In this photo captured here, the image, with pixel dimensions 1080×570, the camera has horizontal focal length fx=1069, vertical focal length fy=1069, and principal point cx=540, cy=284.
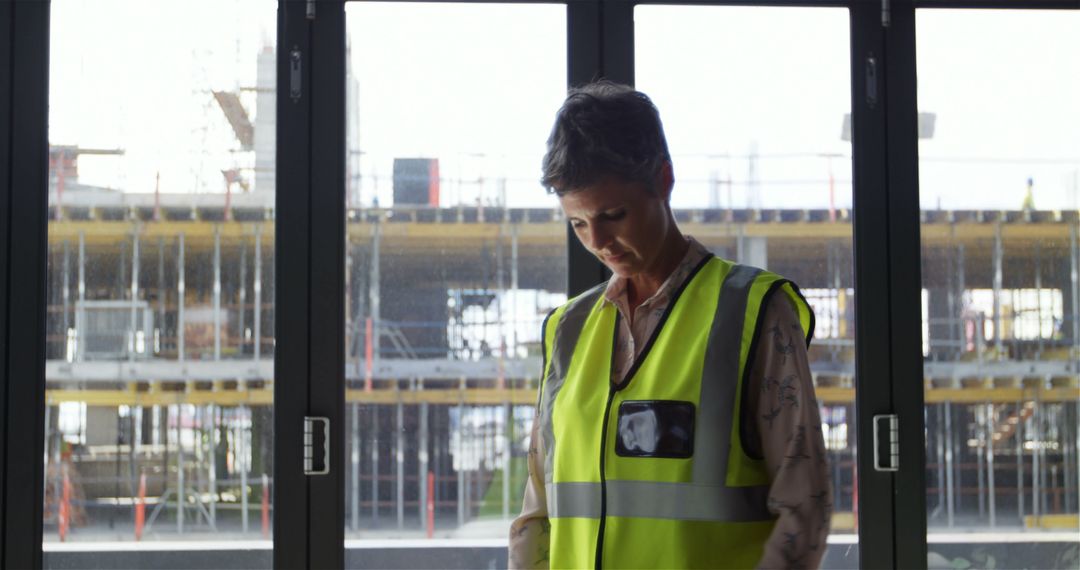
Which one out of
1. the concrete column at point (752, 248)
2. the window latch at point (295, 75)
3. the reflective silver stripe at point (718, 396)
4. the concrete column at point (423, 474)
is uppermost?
the window latch at point (295, 75)

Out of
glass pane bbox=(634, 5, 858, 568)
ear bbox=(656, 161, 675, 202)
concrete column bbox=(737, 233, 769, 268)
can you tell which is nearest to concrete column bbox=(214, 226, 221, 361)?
glass pane bbox=(634, 5, 858, 568)

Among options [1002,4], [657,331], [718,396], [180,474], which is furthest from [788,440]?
[1002,4]

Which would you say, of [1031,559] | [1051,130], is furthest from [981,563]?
[1051,130]

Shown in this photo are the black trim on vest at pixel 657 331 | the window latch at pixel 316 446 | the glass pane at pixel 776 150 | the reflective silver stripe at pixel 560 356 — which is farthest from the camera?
the glass pane at pixel 776 150

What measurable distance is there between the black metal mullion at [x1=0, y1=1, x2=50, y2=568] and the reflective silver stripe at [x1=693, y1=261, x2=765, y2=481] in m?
1.87

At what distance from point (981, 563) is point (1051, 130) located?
1093mm

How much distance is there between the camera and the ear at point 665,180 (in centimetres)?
141

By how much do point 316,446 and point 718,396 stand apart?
57.6 inches

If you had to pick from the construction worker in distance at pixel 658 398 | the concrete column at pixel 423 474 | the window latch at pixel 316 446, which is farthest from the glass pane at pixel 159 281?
the construction worker in distance at pixel 658 398

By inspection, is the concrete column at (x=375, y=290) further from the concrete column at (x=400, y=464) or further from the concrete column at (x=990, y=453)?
the concrete column at (x=990, y=453)

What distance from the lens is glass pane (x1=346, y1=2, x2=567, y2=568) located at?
8.42 ft

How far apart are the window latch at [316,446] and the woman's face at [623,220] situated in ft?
4.13

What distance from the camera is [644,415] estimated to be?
4.29ft

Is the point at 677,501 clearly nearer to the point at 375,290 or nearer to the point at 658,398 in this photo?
the point at 658,398
